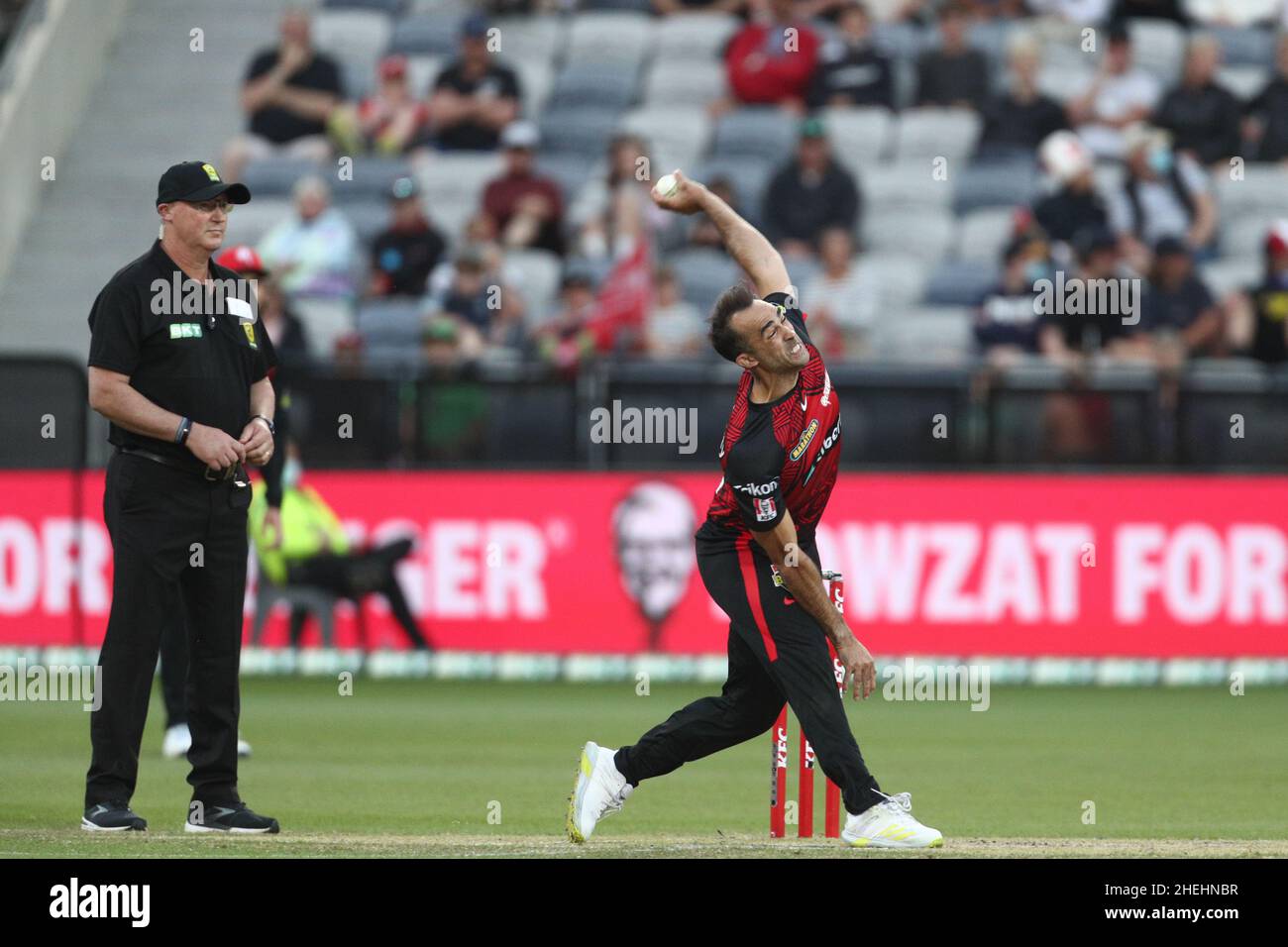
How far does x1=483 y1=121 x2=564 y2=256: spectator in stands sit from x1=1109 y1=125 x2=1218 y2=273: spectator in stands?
528 cm

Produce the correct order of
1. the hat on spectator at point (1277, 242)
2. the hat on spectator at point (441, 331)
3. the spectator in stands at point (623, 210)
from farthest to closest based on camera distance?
1. the spectator in stands at point (623, 210)
2. the hat on spectator at point (1277, 242)
3. the hat on spectator at point (441, 331)

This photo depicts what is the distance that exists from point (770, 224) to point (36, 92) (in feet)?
25.9

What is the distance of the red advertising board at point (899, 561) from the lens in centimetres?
1867

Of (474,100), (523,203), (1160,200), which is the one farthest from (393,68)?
(1160,200)

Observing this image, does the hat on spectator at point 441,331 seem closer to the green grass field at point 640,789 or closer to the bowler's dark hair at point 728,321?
the green grass field at point 640,789

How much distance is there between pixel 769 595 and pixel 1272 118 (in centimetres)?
1562

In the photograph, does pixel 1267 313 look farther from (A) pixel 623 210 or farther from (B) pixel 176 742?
(B) pixel 176 742

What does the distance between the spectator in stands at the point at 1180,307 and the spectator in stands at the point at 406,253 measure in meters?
6.53

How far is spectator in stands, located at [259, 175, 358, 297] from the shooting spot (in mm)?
21734

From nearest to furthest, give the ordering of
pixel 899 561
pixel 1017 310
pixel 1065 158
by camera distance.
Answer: pixel 899 561 → pixel 1017 310 → pixel 1065 158

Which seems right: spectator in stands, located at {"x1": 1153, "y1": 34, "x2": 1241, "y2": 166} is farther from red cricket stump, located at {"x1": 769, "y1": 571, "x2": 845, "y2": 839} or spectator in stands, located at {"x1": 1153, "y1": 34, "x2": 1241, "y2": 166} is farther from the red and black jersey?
the red and black jersey

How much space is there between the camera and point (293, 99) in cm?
2409

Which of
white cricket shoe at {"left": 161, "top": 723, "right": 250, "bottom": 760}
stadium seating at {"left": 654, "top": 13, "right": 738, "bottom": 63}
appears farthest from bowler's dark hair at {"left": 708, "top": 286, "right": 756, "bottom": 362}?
stadium seating at {"left": 654, "top": 13, "right": 738, "bottom": 63}

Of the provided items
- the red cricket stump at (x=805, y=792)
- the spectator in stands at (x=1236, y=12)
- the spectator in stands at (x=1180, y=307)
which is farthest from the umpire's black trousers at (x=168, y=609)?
the spectator in stands at (x=1236, y=12)
